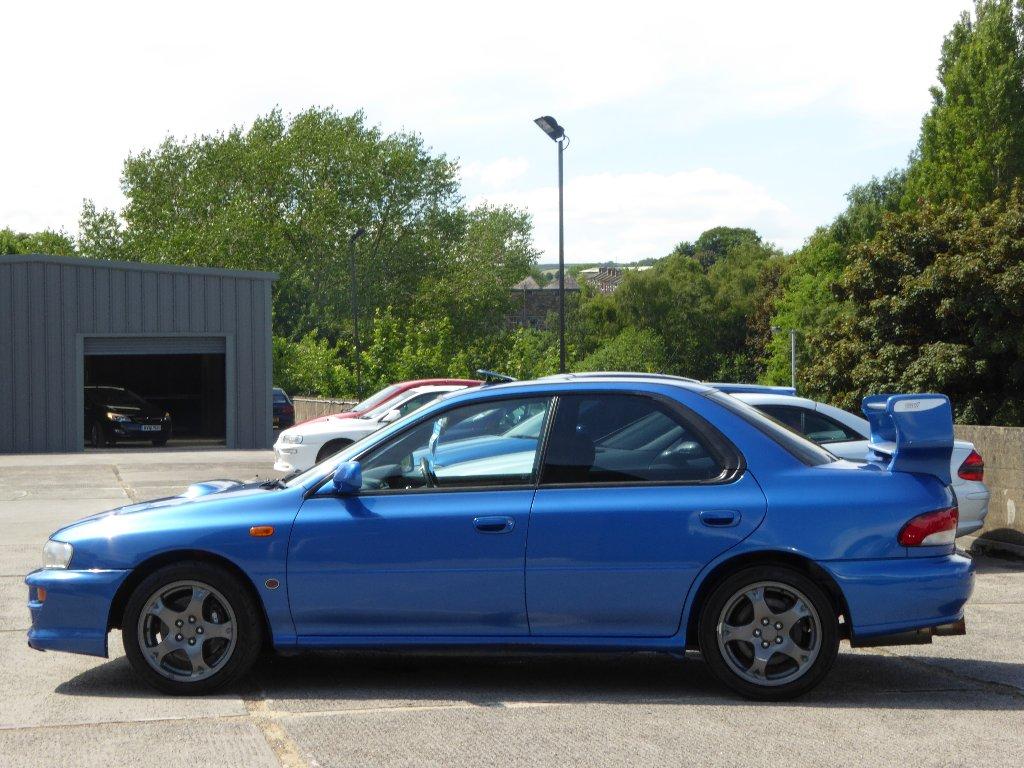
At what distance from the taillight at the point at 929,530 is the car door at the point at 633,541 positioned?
668 mm

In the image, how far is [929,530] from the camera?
6438 mm

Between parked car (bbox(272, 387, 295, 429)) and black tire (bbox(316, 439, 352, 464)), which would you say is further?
parked car (bbox(272, 387, 295, 429))

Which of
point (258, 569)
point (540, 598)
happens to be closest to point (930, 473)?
point (540, 598)

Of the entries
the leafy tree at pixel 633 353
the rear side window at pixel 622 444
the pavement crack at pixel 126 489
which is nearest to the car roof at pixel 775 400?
the rear side window at pixel 622 444

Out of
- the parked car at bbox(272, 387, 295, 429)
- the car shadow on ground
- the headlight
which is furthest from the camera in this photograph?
the parked car at bbox(272, 387, 295, 429)

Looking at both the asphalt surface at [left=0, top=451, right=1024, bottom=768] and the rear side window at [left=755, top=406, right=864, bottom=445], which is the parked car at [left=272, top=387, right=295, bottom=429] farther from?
the asphalt surface at [left=0, top=451, right=1024, bottom=768]

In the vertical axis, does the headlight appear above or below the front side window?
below

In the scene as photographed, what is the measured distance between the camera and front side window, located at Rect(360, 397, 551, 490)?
21.9ft

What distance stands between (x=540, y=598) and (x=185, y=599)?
1.68m

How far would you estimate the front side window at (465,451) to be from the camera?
667 cm

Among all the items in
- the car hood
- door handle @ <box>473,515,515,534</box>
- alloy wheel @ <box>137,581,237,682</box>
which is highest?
the car hood

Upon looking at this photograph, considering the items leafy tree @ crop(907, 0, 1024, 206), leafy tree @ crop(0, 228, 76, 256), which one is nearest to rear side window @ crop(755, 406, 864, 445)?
leafy tree @ crop(907, 0, 1024, 206)

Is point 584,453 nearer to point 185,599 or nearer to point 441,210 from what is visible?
point 185,599

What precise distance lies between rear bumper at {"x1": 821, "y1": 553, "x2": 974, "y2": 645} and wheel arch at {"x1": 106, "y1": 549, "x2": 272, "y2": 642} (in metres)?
2.62
